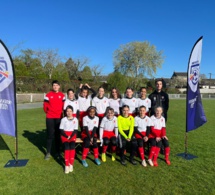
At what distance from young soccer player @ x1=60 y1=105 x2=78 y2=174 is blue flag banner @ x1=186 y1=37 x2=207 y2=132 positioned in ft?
10.4

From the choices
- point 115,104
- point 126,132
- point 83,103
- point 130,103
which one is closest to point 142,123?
point 126,132

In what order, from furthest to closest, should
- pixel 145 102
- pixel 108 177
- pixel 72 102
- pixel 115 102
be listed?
1. pixel 115 102
2. pixel 145 102
3. pixel 72 102
4. pixel 108 177

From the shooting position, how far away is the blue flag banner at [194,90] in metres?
5.52

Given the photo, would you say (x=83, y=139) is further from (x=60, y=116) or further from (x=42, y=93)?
(x=42, y=93)

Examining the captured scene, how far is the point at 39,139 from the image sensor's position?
7633 millimetres

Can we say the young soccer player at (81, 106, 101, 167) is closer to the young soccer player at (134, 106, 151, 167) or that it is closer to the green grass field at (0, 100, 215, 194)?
the green grass field at (0, 100, 215, 194)

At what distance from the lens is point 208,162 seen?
5262 mm

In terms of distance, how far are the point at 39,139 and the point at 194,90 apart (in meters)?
5.59

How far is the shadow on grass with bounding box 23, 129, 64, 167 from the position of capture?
18.1ft

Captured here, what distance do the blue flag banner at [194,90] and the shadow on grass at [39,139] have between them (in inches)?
146

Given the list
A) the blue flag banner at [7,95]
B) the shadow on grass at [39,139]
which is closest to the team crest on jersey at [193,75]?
→ the shadow on grass at [39,139]

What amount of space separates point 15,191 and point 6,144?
11.6 feet

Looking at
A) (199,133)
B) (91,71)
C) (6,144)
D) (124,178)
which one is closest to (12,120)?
(6,144)

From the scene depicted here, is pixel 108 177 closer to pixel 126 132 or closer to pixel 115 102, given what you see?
pixel 126 132
